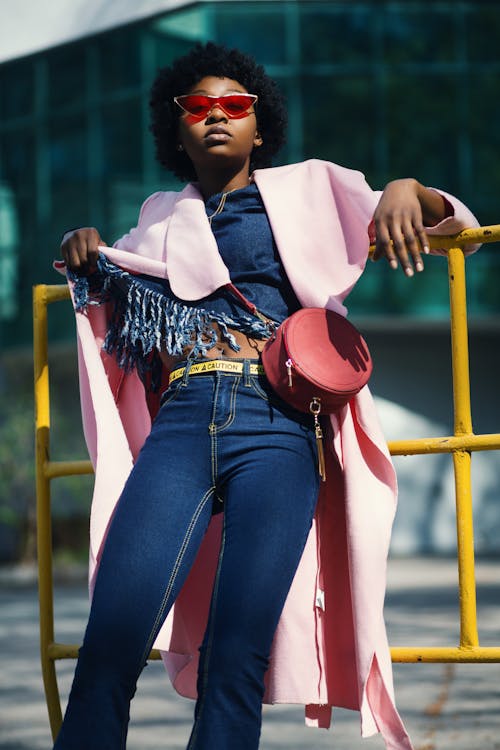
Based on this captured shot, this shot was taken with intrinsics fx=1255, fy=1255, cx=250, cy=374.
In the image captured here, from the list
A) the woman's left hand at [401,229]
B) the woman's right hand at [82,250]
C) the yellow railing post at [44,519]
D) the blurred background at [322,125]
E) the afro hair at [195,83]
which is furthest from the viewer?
the blurred background at [322,125]

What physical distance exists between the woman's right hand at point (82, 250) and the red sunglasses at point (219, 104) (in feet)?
1.25

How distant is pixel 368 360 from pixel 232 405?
333mm

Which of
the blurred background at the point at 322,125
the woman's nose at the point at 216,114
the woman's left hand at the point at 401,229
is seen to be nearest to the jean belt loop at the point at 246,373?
the woman's left hand at the point at 401,229

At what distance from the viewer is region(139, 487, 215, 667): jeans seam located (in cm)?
259

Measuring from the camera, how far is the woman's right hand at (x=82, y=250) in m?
3.08

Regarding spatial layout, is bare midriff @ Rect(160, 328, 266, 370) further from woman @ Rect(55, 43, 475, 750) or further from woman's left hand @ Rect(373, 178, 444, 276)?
woman's left hand @ Rect(373, 178, 444, 276)

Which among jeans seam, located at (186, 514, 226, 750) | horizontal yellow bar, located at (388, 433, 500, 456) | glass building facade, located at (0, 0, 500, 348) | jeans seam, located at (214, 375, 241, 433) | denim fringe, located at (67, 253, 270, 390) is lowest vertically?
jeans seam, located at (186, 514, 226, 750)

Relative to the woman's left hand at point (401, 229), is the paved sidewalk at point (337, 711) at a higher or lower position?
lower

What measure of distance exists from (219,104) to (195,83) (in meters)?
0.21

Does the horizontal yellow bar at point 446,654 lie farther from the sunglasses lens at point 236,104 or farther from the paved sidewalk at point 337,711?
the sunglasses lens at point 236,104

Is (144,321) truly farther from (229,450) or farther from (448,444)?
(448,444)

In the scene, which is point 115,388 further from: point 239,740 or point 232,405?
point 239,740

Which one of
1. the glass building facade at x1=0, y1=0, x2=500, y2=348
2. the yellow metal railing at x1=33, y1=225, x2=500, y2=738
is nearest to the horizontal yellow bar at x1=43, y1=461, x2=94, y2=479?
the yellow metal railing at x1=33, y1=225, x2=500, y2=738

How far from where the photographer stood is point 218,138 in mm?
3029
